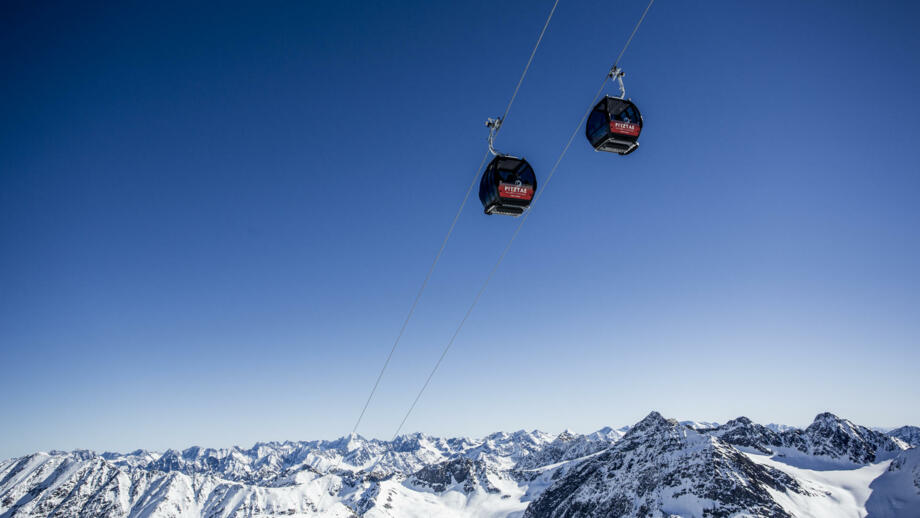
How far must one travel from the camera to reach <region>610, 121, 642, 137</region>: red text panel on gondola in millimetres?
16938

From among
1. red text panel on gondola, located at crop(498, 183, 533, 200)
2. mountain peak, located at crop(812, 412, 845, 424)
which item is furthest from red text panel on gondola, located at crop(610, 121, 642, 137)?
mountain peak, located at crop(812, 412, 845, 424)

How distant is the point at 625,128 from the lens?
56.3 feet

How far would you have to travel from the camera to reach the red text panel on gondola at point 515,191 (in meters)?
16.8

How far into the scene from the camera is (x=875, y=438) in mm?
175375

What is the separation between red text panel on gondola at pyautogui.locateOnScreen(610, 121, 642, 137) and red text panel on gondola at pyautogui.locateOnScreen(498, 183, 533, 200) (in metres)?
4.10

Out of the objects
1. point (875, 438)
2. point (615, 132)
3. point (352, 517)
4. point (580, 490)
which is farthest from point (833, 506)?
point (352, 517)

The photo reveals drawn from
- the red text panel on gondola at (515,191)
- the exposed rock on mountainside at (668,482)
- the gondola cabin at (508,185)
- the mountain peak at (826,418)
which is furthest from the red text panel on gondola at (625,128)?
the mountain peak at (826,418)

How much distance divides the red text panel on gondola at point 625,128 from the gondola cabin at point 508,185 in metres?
3.69

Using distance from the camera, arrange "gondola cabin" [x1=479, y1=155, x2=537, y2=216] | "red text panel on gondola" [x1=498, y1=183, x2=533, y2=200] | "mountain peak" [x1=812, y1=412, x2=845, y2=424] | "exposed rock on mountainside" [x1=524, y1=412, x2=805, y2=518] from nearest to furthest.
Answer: "red text panel on gondola" [x1=498, y1=183, x2=533, y2=200], "gondola cabin" [x1=479, y1=155, x2=537, y2=216], "exposed rock on mountainside" [x1=524, y1=412, x2=805, y2=518], "mountain peak" [x1=812, y1=412, x2=845, y2=424]

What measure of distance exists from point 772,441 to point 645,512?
440 ft

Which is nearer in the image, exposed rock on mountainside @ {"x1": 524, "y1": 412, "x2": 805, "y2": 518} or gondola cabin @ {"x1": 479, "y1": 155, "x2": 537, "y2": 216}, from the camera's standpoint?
gondola cabin @ {"x1": 479, "y1": 155, "x2": 537, "y2": 216}

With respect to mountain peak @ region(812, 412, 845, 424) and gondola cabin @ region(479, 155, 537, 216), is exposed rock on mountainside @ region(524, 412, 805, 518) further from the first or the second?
gondola cabin @ region(479, 155, 537, 216)

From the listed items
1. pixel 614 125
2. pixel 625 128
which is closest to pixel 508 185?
pixel 614 125

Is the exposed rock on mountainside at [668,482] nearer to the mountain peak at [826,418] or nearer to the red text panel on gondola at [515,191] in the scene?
the mountain peak at [826,418]
